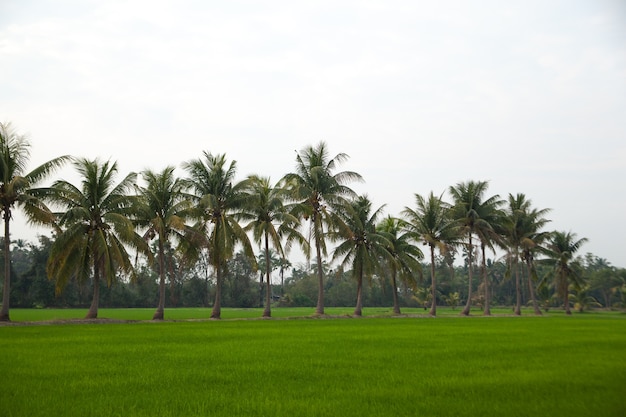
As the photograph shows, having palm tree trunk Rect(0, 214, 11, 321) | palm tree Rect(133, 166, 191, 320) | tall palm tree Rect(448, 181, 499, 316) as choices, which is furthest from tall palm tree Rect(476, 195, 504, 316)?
palm tree trunk Rect(0, 214, 11, 321)

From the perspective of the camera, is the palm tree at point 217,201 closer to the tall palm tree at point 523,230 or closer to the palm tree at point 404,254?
the palm tree at point 404,254

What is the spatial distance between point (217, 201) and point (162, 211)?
3522mm

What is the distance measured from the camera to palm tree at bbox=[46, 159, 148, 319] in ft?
82.6

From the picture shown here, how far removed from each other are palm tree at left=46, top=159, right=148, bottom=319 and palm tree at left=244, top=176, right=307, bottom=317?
7663mm

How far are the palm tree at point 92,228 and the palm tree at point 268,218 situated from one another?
7.66 meters

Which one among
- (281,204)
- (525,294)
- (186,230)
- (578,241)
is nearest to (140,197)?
(186,230)

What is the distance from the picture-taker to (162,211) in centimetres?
2998

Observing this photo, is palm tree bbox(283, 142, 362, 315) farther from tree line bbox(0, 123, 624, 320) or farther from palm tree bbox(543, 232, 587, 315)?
palm tree bbox(543, 232, 587, 315)

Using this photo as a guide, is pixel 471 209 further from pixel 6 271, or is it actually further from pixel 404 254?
pixel 6 271

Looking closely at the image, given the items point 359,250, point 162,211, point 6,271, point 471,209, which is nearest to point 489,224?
point 471,209

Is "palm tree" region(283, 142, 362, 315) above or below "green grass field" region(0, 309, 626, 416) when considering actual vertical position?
above

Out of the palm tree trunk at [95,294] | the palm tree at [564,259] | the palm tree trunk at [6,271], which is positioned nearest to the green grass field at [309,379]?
the palm tree trunk at [6,271]

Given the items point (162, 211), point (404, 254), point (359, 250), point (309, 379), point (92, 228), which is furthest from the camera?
point (404, 254)

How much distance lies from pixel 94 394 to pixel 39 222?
1987cm
